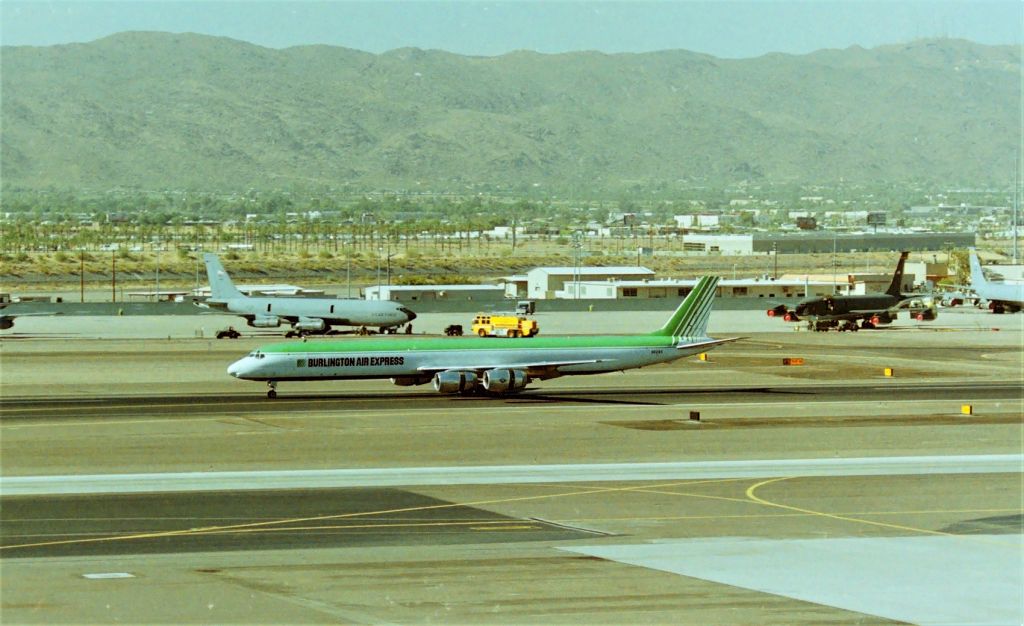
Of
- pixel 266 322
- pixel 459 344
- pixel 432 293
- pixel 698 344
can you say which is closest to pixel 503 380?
pixel 459 344

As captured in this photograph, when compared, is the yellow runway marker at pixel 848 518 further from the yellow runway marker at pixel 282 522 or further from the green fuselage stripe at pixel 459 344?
the green fuselage stripe at pixel 459 344

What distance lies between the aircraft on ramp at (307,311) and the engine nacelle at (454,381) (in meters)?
47.8

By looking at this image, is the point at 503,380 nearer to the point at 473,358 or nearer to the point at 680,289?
the point at 473,358

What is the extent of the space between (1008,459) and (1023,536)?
1350cm

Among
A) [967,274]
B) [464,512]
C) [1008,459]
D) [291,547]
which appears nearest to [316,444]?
[464,512]

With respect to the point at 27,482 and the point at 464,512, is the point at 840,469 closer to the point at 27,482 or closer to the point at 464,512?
the point at 464,512

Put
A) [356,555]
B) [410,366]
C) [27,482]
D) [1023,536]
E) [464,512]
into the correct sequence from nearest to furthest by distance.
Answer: [356,555] < [1023,536] < [464,512] < [27,482] < [410,366]

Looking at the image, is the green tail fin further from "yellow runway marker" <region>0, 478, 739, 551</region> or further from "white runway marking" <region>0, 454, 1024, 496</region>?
"yellow runway marker" <region>0, 478, 739, 551</region>

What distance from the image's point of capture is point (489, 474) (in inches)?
1549

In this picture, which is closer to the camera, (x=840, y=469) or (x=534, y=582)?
(x=534, y=582)

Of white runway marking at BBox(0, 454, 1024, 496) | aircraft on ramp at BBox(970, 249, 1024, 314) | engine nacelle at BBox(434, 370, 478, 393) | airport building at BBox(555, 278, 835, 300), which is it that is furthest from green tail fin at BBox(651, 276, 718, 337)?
airport building at BBox(555, 278, 835, 300)

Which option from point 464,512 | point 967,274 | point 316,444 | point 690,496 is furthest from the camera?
point 967,274

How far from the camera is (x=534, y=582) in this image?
2500 cm

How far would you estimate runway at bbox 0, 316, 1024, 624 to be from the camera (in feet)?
78.0
